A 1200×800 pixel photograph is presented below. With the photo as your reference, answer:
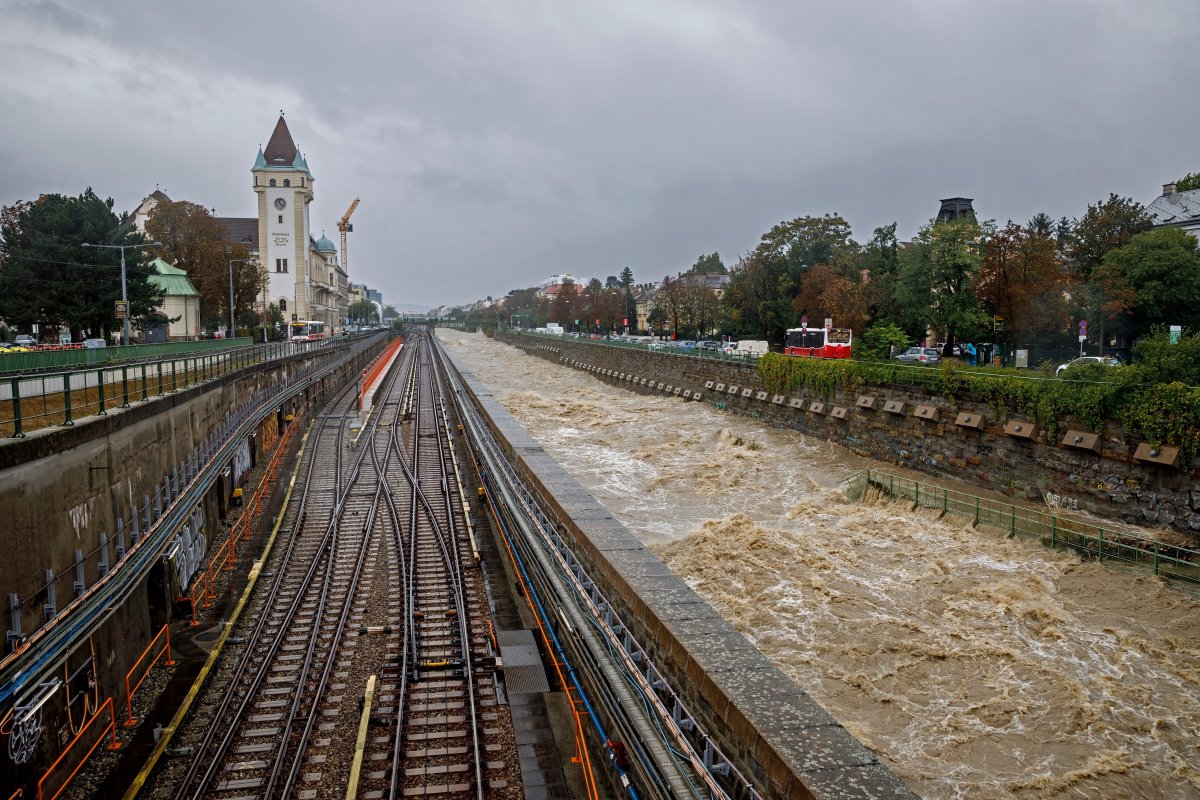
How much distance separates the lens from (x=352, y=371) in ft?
231

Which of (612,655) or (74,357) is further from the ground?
(74,357)

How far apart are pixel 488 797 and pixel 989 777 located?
5663mm

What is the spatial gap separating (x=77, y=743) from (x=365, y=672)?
3664 mm

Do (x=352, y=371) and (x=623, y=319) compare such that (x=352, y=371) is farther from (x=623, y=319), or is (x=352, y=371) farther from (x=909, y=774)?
(x=909, y=774)

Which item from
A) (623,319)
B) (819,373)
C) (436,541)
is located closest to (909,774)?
(436,541)

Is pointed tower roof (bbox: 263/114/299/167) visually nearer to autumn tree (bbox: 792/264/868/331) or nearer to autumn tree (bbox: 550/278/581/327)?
autumn tree (bbox: 550/278/581/327)

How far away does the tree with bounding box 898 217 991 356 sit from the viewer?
37469 millimetres

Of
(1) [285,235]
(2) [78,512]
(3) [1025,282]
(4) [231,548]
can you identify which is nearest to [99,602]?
(2) [78,512]

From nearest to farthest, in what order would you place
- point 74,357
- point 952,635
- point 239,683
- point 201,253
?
1. point 239,683
2. point 952,635
3. point 74,357
4. point 201,253

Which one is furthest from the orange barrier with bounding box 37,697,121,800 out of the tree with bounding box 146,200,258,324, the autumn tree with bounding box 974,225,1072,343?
the tree with bounding box 146,200,258,324

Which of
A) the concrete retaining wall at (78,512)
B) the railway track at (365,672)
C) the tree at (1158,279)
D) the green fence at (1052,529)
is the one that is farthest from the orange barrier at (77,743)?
the tree at (1158,279)

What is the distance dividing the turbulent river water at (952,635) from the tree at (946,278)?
19.3 m

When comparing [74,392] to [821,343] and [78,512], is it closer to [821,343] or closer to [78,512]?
[78,512]

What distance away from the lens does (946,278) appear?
3859 centimetres
